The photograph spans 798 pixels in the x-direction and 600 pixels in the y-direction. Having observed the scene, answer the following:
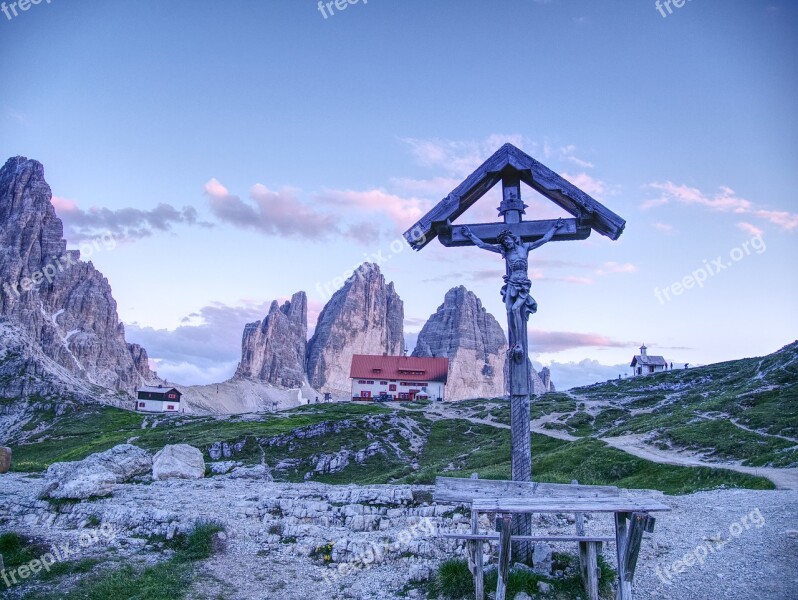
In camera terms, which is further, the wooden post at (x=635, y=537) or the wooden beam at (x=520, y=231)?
the wooden beam at (x=520, y=231)

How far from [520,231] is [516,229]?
105mm

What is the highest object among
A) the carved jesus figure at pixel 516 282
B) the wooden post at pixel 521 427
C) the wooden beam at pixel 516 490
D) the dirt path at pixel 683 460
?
the carved jesus figure at pixel 516 282

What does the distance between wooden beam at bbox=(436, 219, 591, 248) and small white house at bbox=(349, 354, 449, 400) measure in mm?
126475

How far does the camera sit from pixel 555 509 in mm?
8164

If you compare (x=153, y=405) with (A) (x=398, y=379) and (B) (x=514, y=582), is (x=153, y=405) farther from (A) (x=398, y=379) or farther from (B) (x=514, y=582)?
(B) (x=514, y=582)

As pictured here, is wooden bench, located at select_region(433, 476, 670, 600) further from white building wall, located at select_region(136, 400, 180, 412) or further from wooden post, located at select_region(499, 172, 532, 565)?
white building wall, located at select_region(136, 400, 180, 412)

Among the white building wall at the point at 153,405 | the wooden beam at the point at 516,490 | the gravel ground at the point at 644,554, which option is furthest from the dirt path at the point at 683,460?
the white building wall at the point at 153,405

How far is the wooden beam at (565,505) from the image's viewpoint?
773 cm

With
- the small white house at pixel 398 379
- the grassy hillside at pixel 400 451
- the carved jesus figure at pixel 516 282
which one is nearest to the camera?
the carved jesus figure at pixel 516 282

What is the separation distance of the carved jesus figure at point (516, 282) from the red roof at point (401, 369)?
127321 millimetres

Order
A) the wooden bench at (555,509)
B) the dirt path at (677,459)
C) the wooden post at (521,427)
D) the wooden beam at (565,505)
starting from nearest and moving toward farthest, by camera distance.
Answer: the wooden beam at (565,505) → the wooden bench at (555,509) → the wooden post at (521,427) → the dirt path at (677,459)

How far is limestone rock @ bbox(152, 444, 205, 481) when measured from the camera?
99.5 ft

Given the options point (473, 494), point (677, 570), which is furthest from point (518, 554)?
point (677, 570)

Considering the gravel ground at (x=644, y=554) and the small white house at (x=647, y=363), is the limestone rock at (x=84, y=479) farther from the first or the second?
the small white house at (x=647, y=363)
